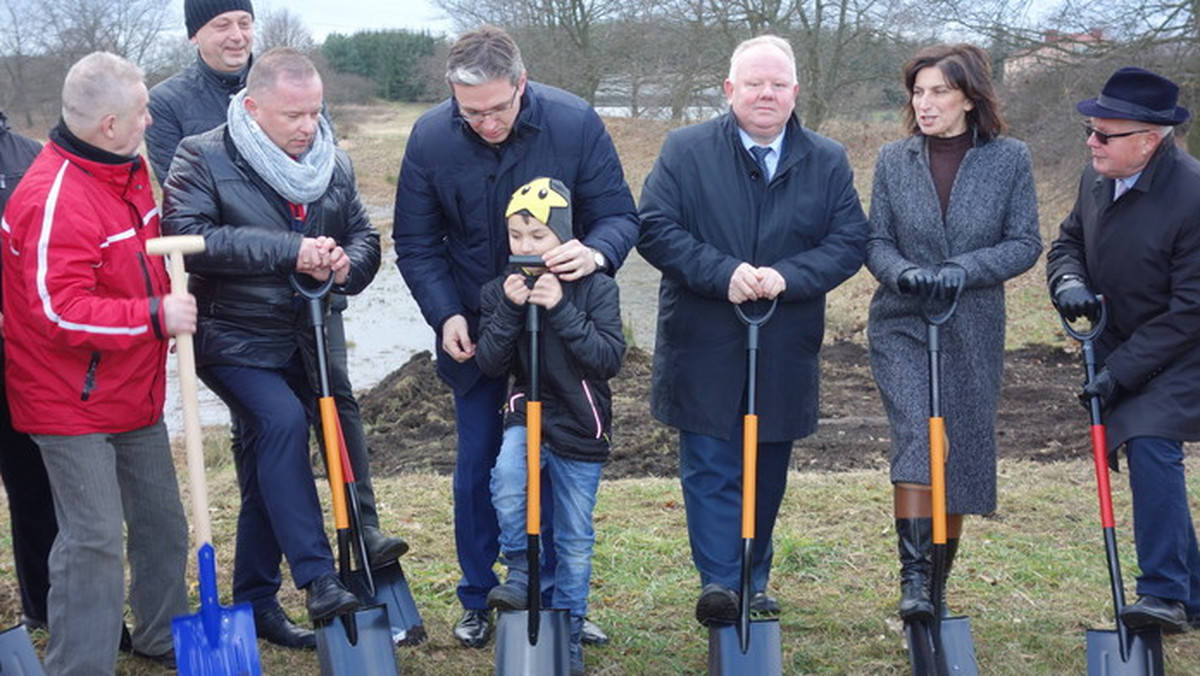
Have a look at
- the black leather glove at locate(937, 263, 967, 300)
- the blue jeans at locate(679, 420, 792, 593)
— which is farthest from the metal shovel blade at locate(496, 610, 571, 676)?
the black leather glove at locate(937, 263, 967, 300)

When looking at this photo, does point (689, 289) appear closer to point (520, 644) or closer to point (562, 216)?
point (562, 216)

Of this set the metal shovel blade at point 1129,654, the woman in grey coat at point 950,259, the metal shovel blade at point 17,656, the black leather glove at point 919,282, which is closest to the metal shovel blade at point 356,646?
the metal shovel blade at point 17,656

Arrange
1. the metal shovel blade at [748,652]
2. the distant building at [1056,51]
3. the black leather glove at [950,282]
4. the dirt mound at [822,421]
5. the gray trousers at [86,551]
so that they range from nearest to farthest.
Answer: the gray trousers at [86,551] < the metal shovel blade at [748,652] < the black leather glove at [950,282] < the dirt mound at [822,421] < the distant building at [1056,51]

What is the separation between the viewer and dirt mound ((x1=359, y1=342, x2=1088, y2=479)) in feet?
26.4

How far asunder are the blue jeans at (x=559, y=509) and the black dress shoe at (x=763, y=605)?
86cm

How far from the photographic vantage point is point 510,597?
4055mm

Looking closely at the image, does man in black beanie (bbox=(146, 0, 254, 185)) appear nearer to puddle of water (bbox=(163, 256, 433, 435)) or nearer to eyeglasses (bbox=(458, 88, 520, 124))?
eyeglasses (bbox=(458, 88, 520, 124))

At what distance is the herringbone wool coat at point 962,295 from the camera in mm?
4410

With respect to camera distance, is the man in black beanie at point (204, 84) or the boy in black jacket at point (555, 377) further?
the man in black beanie at point (204, 84)

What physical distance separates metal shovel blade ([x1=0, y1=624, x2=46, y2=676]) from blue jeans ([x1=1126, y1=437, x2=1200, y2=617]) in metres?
3.64

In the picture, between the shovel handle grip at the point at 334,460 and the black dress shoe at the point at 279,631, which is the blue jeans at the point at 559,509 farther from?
the black dress shoe at the point at 279,631

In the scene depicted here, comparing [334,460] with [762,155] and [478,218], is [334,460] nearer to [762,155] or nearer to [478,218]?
[478,218]

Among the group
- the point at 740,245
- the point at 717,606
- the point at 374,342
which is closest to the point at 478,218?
the point at 740,245

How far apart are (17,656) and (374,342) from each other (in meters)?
10.0
